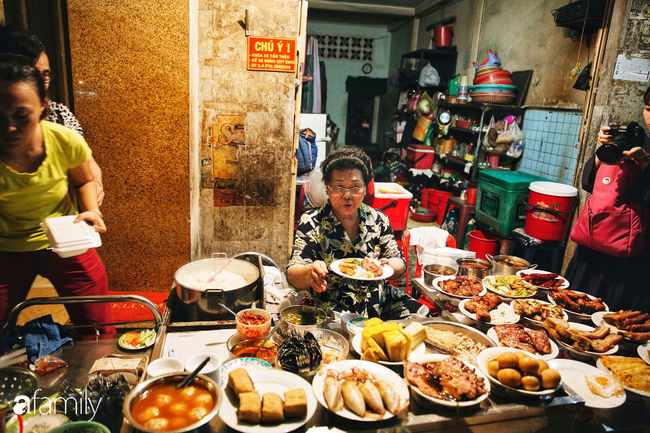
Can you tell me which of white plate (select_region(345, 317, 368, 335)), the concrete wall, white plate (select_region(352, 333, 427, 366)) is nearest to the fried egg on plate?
white plate (select_region(352, 333, 427, 366))

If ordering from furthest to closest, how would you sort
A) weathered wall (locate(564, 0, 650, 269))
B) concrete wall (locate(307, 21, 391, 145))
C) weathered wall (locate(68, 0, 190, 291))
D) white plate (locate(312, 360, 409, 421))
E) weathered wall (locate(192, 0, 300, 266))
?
concrete wall (locate(307, 21, 391, 145)) → weathered wall (locate(564, 0, 650, 269)) → weathered wall (locate(192, 0, 300, 266)) → weathered wall (locate(68, 0, 190, 291)) → white plate (locate(312, 360, 409, 421))

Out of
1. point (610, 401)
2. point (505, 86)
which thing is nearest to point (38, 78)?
point (610, 401)

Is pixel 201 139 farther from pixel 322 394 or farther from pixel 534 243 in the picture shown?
pixel 534 243

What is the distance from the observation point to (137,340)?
181 cm

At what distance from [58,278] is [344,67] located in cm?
1147

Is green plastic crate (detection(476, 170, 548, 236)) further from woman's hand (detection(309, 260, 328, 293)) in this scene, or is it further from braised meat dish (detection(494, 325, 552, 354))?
woman's hand (detection(309, 260, 328, 293))

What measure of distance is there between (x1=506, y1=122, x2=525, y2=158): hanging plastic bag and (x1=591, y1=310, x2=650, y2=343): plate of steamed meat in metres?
4.11

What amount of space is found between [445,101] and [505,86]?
6.18 feet

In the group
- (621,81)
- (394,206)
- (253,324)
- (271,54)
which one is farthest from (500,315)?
(621,81)

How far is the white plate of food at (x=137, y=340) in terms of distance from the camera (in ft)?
5.82

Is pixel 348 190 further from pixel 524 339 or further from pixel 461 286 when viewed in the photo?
pixel 524 339

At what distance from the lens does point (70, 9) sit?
2.82 meters

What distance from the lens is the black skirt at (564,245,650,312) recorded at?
109 inches

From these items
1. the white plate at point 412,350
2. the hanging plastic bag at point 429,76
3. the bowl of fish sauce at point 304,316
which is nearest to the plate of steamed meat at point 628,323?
the white plate at point 412,350
